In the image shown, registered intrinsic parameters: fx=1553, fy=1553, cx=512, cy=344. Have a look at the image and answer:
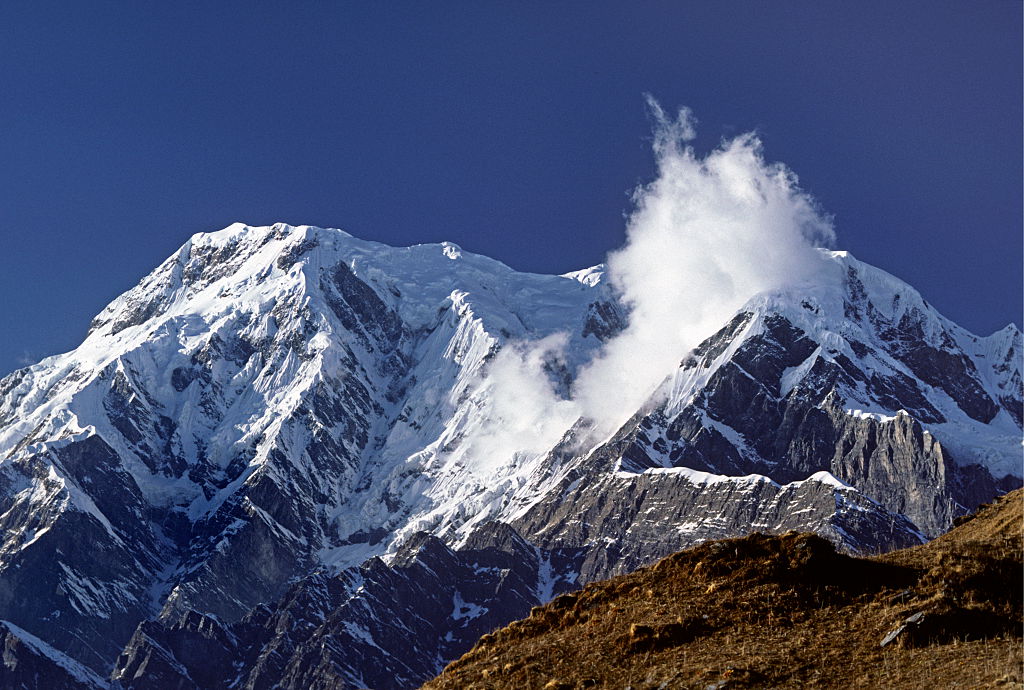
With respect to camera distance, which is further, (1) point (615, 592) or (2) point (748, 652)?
(1) point (615, 592)

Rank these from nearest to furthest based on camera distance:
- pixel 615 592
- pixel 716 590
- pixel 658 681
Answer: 1. pixel 658 681
2. pixel 716 590
3. pixel 615 592

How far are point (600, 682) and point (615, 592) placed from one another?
787 cm

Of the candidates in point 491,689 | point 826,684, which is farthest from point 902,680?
point 491,689

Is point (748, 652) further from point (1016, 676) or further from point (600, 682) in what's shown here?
point (1016, 676)

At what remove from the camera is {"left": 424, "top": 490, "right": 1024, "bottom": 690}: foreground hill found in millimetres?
37125

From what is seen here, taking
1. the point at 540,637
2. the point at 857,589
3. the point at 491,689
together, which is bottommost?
the point at 491,689

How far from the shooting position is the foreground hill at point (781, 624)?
37.1 m

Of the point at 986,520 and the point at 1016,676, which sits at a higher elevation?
the point at 986,520

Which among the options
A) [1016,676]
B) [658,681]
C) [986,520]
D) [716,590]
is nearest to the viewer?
[1016,676]

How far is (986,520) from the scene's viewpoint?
51625mm

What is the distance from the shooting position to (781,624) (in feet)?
134

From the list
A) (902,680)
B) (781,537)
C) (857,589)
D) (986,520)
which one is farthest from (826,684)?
(986,520)

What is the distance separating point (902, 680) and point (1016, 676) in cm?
278

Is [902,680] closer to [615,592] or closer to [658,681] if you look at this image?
[658,681]
